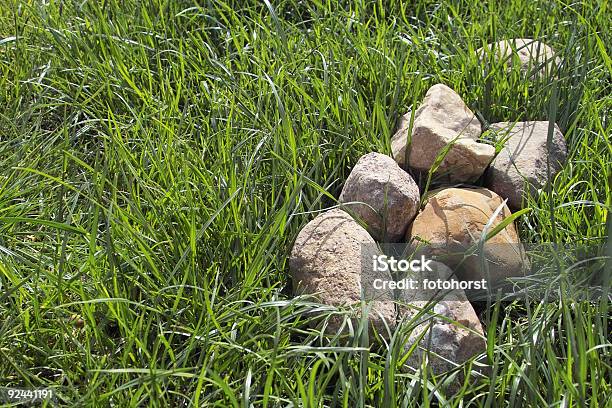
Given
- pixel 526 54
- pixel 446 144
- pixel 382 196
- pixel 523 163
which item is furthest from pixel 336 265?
pixel 526 54

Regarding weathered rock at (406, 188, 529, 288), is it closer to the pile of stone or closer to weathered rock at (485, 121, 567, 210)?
the pile of stone

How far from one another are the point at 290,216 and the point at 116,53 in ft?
3.60

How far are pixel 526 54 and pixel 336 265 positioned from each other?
135 centimetres

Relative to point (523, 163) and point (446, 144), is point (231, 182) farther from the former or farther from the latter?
point (523, 163)

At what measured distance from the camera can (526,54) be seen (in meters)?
3.23

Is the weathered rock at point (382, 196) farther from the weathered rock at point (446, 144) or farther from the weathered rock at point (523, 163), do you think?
the weathered rock at point (523, 163)

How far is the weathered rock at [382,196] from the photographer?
101 inches

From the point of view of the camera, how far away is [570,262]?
8.02 ft

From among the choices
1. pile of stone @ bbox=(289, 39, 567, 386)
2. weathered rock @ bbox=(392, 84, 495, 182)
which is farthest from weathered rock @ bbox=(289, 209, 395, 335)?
weathered rock @ bbox=(392, 84, 495, 182)

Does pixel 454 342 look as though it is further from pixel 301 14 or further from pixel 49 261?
pixel 301 14

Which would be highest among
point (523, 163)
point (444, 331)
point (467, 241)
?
point (523, 163)

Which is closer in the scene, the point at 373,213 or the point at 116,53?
the point at 373,213

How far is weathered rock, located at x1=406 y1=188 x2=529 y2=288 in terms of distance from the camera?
246cm

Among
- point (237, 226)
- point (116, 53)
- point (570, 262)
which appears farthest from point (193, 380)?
point (116, 53)
